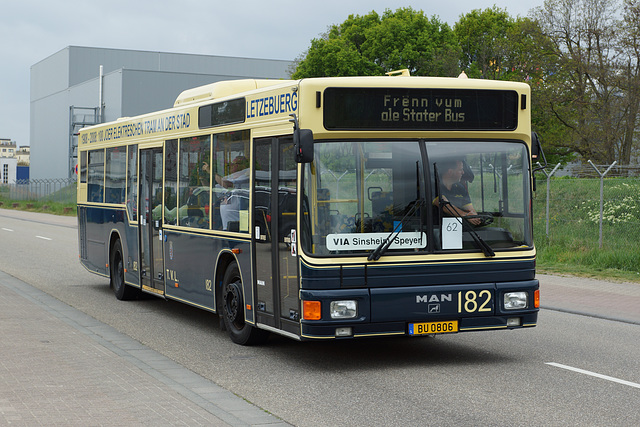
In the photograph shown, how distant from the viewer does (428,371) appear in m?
8.05

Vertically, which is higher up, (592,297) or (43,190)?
(43,190)

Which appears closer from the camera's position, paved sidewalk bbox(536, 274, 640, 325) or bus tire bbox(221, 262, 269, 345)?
bus tire bbox(221, 262, 269, 345)

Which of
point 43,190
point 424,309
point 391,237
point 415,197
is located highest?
point 43,190

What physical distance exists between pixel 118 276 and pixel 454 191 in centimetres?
730

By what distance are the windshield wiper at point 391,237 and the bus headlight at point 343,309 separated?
44cm

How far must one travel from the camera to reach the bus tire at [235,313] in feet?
30.6

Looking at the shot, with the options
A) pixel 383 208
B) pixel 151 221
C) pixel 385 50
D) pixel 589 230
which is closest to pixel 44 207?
pixel 385 50

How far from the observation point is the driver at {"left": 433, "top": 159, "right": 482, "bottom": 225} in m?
8.06

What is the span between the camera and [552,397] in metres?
6.94

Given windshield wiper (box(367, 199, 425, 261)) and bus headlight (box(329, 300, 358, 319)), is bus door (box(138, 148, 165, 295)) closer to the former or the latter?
bus headlight (box(329, 300, 358, 319))

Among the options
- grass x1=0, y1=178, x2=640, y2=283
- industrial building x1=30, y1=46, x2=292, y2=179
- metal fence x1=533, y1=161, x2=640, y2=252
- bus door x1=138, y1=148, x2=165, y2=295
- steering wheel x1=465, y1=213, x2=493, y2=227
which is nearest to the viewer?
steering wheel x1=465, y1=213, x2=493, y2=227

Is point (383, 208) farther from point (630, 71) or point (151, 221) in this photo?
point (630, 71)

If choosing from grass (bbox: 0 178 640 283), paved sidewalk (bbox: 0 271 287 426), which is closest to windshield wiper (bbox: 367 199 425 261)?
paved sidewalk (bbox: 0 271 287 426)

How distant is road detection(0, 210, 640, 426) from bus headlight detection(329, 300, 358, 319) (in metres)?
0.56
